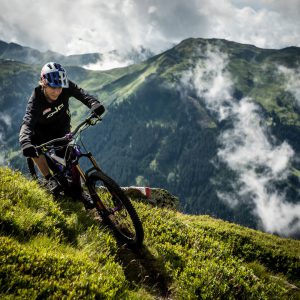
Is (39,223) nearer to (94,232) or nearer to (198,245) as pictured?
(94,232)

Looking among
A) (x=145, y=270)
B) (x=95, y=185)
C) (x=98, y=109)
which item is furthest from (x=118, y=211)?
(x=98, y=109)

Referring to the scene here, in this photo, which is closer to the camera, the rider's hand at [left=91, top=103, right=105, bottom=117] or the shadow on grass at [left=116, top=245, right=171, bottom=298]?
the shadow on grass at [left=116, top=245, right=171, bottom=298]

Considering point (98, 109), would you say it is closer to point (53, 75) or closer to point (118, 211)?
point (53, 75)

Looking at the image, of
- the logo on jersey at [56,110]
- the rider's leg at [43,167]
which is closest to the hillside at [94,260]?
the rider's leg at [43,167]

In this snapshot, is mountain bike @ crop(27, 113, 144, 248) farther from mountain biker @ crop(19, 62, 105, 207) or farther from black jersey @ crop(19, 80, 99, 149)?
black jersey @ crop(19, 80, 99, 149)

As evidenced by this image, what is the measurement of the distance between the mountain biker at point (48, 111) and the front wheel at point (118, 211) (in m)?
1.52

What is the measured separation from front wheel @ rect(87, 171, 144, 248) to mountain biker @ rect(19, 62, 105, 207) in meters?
1.52

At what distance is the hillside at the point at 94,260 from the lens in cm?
541

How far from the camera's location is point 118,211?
341 inches

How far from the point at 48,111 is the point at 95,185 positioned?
2.91 metres

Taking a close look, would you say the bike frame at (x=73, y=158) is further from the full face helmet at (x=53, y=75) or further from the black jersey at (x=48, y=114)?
the full face helmet at (x=53, y=75)

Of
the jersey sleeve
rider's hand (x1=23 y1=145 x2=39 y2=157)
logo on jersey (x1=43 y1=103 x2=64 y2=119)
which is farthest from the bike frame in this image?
the jersey sleeve

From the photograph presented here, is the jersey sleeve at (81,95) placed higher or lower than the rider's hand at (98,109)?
higher

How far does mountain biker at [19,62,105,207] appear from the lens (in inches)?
362
